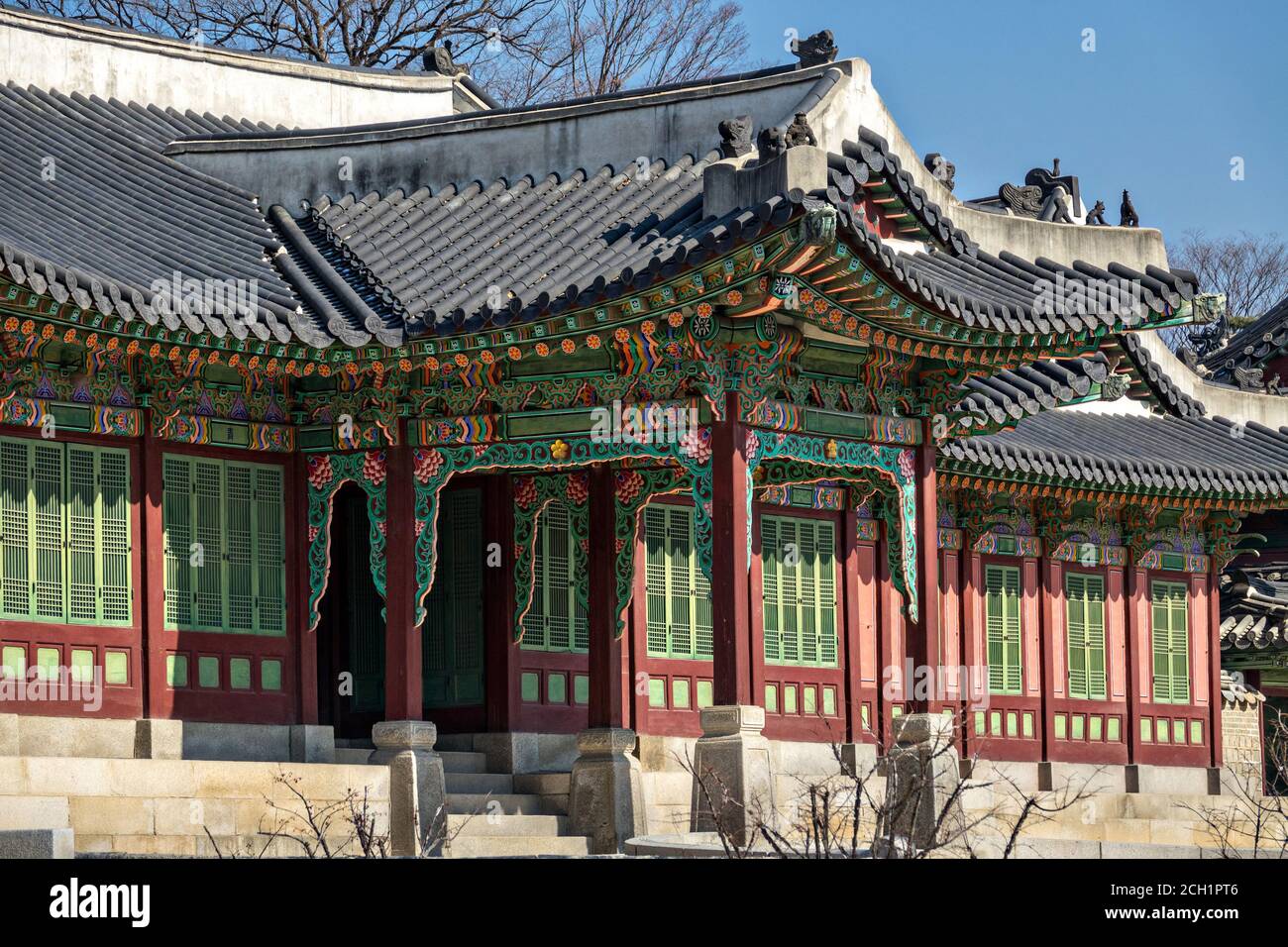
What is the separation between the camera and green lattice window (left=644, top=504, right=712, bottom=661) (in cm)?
2027

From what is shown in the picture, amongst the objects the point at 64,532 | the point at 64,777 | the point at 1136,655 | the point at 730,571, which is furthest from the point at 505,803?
the point at 1136,655

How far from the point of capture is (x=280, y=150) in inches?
798

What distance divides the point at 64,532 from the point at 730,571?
508cm

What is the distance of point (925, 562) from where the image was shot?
18.8m

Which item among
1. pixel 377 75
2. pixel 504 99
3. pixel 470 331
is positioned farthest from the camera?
pixel 504 99

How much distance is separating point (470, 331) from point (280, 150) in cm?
452

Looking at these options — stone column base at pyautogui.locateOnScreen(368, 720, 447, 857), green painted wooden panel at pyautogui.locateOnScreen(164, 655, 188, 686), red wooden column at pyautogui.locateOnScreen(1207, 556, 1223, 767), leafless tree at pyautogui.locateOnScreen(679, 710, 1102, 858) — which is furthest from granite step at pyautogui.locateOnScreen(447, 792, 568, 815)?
red wooden column at pyautogui.locateOnScreen(1207, 556, 1223, 767)

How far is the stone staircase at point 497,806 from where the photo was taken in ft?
55.9

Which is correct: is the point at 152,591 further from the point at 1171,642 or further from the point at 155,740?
the point at 1171,642

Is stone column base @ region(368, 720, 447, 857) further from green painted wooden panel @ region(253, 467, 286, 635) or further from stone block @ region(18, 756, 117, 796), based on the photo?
stone block @ region(18, 756, 117, 796)
